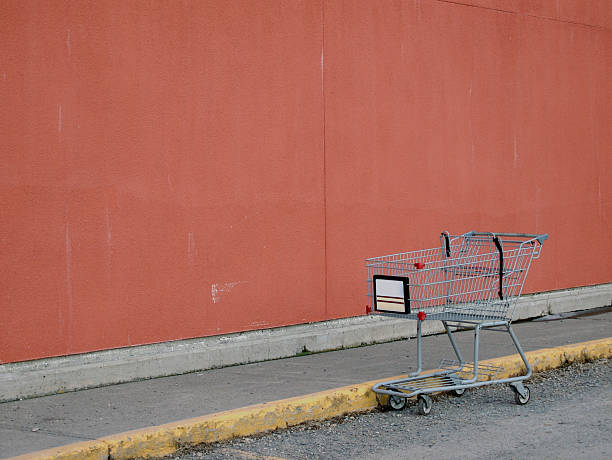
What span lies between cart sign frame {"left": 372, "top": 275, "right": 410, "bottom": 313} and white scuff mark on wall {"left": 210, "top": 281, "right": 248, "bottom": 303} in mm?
1854

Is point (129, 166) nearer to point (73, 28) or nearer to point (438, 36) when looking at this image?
point (73, 28)

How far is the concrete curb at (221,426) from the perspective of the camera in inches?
198

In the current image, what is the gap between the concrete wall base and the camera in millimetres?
6340

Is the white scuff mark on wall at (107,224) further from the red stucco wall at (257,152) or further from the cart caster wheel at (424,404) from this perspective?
the cart caster wheel at (424,404)

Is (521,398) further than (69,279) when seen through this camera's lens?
No

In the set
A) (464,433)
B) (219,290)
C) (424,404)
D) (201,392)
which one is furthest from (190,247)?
(464,433)

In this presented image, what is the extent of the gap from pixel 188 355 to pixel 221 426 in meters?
1.64

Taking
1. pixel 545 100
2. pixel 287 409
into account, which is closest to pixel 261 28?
pixel 287 409

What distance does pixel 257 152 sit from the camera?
7664 millimetres

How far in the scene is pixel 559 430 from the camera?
566cm

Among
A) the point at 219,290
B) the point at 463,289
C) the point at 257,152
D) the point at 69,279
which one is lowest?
the point at 219,290

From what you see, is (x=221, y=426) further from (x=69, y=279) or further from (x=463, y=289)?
(x=463, y=289)

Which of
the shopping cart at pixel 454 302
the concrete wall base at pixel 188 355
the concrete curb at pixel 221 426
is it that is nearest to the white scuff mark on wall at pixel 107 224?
the concrete wall base at pixel 188 355

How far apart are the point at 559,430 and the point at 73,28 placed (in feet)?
14.9
